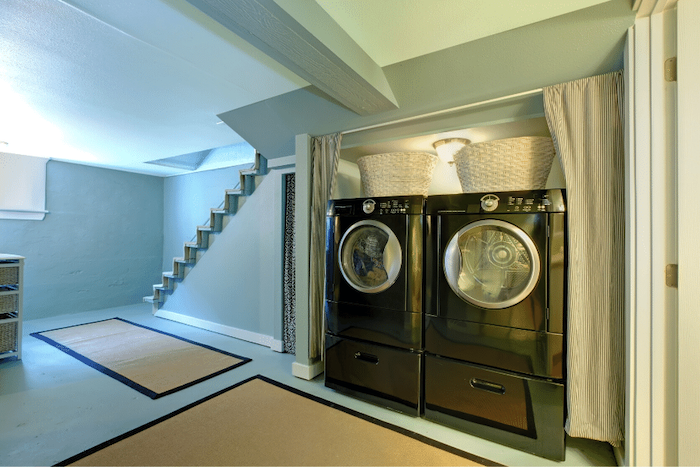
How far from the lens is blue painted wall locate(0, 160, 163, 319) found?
14.5 feet

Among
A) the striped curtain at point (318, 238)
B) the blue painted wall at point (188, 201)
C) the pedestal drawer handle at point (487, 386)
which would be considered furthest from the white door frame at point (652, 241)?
the blue painted wall at point (188, 201)

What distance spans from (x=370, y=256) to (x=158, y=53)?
1852 mm

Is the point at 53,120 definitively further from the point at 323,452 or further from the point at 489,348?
the point at 489,348

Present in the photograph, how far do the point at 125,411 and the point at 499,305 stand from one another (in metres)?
2.52

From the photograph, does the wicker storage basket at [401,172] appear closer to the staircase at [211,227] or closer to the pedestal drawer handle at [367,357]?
the pedestal drawer handle at [367,357]

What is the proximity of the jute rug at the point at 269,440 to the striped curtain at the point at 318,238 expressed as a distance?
0.54 metres

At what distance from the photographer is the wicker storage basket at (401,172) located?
2203mm

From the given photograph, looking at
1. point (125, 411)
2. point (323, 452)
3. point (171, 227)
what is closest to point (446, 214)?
point (323, 452)

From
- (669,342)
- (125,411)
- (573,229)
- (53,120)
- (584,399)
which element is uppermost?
(53,120)

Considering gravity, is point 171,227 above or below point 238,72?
below

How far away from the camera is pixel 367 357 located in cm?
228

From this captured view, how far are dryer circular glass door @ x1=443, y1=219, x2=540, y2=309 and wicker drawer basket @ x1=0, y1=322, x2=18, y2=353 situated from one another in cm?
395

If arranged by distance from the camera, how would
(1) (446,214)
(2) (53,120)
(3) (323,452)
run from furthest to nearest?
(2) (53,120) → (1) (446,214) → (3) (323,452)

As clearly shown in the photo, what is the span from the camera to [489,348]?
6.08 feet
